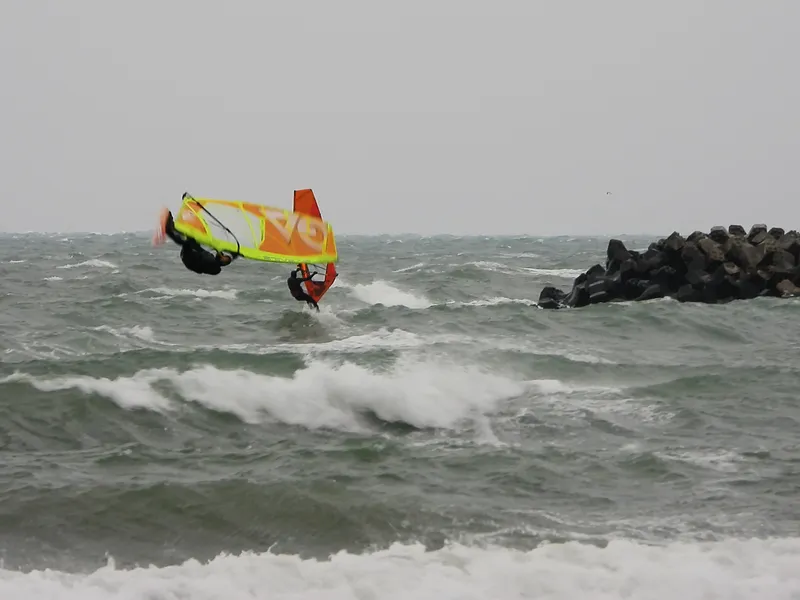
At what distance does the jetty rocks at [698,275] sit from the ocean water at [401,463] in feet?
17.0

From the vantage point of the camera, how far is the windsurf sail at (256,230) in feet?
43.7

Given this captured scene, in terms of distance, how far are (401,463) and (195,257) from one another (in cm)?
478

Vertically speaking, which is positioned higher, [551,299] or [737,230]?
[737,230]

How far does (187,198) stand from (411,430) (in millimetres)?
5622

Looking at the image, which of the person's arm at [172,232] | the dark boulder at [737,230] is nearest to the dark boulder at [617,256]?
the dark boulder at [737,230]

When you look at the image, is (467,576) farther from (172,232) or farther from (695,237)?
(695,237)

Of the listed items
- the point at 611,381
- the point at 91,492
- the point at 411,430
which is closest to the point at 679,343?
Answer: the point at 611,381

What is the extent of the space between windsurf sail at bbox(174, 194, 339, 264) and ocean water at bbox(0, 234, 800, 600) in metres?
1.63

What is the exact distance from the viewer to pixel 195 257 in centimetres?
1195

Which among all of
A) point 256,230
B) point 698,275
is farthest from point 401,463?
point 698,275

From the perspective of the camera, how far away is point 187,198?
530 inches

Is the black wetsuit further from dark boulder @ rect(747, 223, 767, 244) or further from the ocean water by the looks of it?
dark boulder @ rect(747, 223, 767, 244)

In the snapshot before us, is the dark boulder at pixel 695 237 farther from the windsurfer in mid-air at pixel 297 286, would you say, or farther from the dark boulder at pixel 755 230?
the windsurfer in mid-air at pixel 297 286

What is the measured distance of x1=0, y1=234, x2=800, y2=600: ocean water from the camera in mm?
6113
